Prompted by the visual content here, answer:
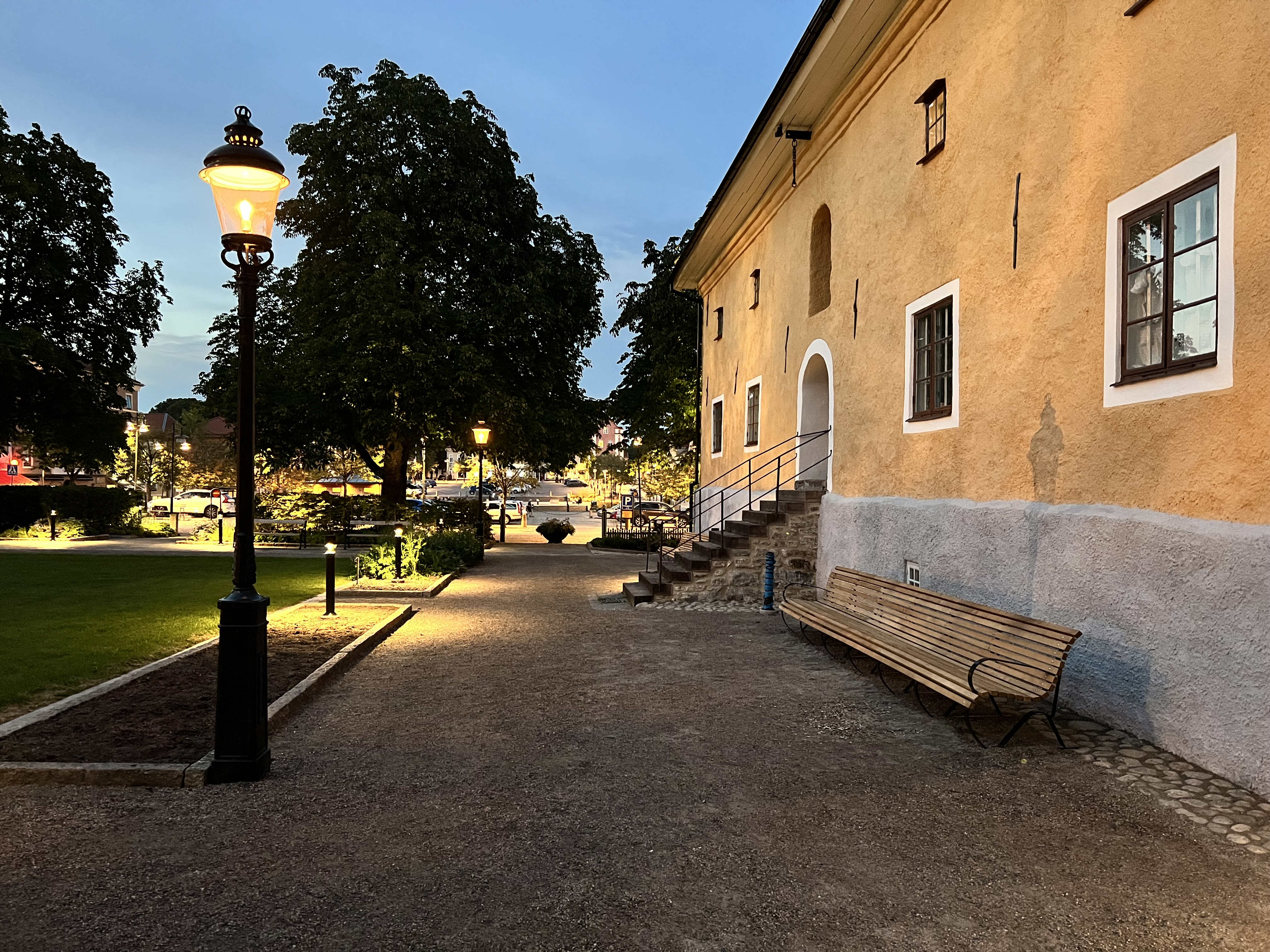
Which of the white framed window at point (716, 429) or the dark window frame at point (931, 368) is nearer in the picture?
the dark window frame at point (931, 368)

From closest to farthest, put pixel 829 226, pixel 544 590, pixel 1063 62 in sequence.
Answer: pixel 1063 62
pixel 829 226
pixel 544 590

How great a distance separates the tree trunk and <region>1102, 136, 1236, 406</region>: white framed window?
23127 mm

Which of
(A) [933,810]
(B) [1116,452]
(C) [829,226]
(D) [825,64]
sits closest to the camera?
(A) [933,810]

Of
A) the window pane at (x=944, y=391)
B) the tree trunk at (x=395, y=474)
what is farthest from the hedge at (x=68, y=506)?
the window pane at (x=944, y=391)

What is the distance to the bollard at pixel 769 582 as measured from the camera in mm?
12422

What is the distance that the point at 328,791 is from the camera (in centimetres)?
482

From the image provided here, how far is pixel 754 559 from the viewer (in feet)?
42.5

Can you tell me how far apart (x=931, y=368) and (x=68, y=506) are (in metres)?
27.3

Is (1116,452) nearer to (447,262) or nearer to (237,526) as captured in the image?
(237,526)

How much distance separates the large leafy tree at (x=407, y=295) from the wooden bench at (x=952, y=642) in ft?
55.5

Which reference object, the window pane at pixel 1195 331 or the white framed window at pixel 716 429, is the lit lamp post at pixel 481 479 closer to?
the white framed window at pixel 716 429

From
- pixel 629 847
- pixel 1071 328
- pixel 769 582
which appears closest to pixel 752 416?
pixel 769 582

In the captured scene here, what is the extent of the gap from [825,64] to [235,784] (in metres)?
11.0

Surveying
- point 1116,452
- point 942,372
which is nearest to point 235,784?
point 1116,452
